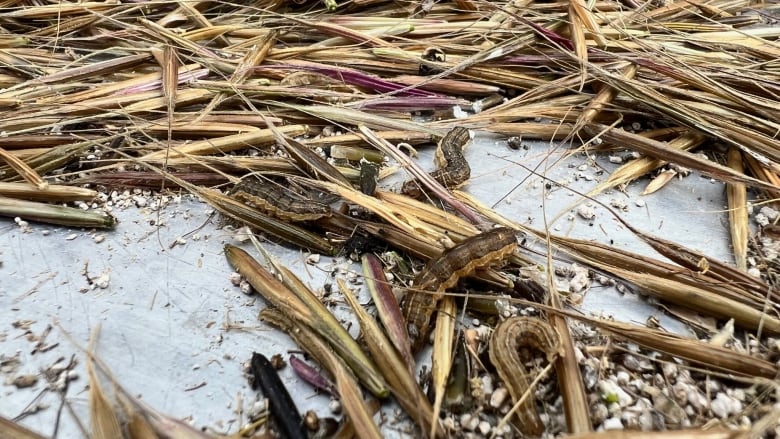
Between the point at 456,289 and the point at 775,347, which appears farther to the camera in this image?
the point at 456,289

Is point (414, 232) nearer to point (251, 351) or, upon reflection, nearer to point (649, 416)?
point (251, 351)

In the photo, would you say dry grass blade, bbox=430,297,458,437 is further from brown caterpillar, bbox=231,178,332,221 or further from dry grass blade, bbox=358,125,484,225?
brown caterpillar, bbox=231,178,332,221

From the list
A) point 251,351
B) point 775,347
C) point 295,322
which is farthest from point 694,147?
point 251,351

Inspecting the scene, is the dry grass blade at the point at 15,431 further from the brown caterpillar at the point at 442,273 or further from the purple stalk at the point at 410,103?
the purple stalk at the point at 410,103

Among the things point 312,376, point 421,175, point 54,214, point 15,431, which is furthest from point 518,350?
point 54,214

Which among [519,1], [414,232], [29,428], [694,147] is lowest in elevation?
[29,428]

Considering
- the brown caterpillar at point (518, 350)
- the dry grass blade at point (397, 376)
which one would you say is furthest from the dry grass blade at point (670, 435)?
the dry grass blade at point (397, 376)
